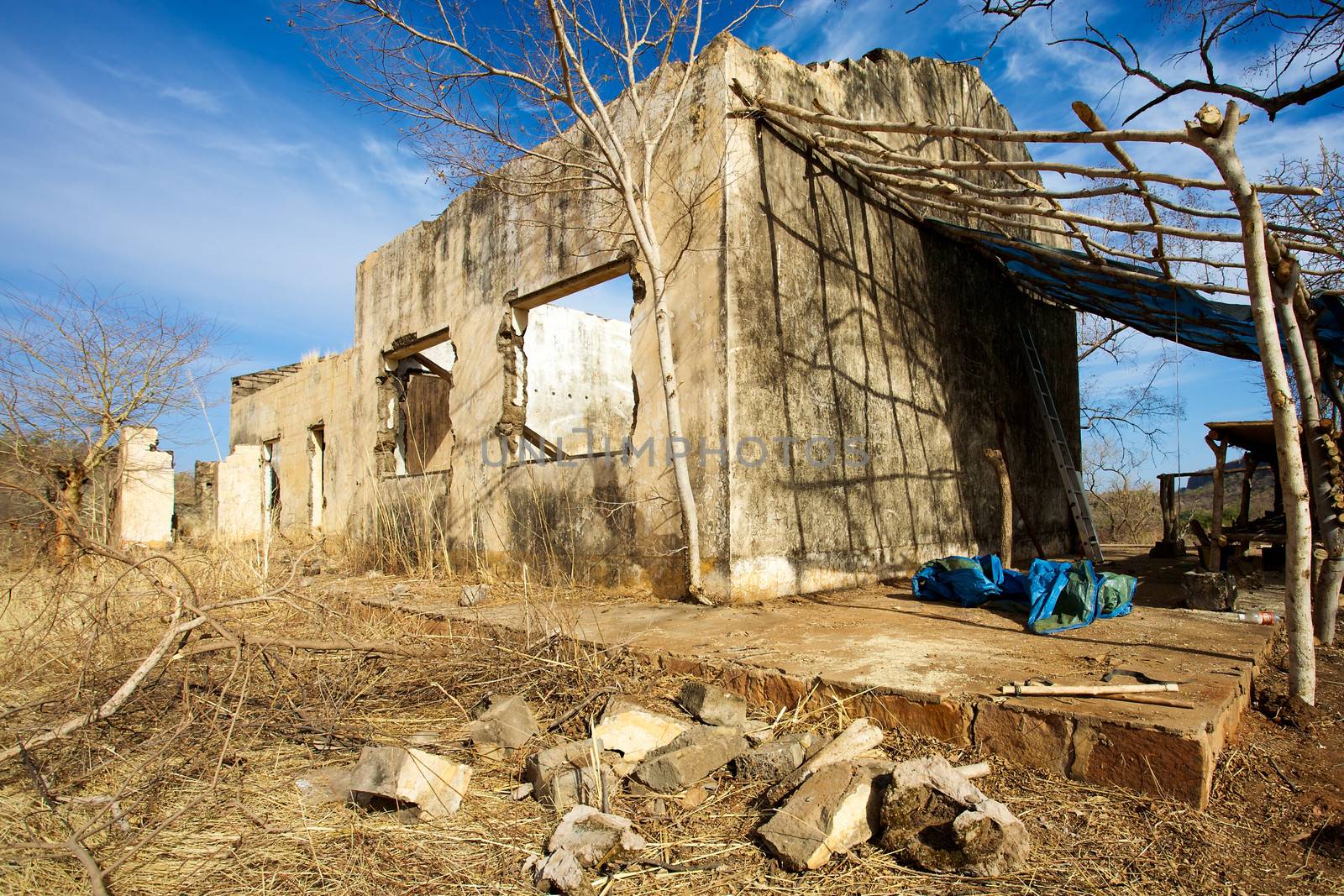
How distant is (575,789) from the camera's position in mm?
2584

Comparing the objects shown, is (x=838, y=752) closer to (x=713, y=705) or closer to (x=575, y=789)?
(x=713, y=705)

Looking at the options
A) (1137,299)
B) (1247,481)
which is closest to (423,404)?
(1137,299)

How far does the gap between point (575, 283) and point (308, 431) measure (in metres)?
7.32

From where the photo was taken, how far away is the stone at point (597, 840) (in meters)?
2.18

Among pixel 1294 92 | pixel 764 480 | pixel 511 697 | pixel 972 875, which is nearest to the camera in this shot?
pixel 972 875

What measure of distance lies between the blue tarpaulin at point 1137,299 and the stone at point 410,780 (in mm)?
5460

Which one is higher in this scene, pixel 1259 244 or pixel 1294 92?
pixel 1294 92

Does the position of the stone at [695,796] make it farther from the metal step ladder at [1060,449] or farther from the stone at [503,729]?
the metal step ladder at [1060,449]

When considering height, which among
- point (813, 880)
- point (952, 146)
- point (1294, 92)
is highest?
point (952, 146)

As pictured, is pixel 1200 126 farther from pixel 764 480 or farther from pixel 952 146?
pixel 952 146

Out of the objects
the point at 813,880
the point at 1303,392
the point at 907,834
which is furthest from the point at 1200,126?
the point at 813,880

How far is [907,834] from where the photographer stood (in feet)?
7.29

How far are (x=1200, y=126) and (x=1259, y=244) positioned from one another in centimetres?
58

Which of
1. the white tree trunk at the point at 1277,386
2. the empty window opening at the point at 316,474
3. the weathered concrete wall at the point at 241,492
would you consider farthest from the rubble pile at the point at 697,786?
the weathered concrete wall at the point at 241,492
